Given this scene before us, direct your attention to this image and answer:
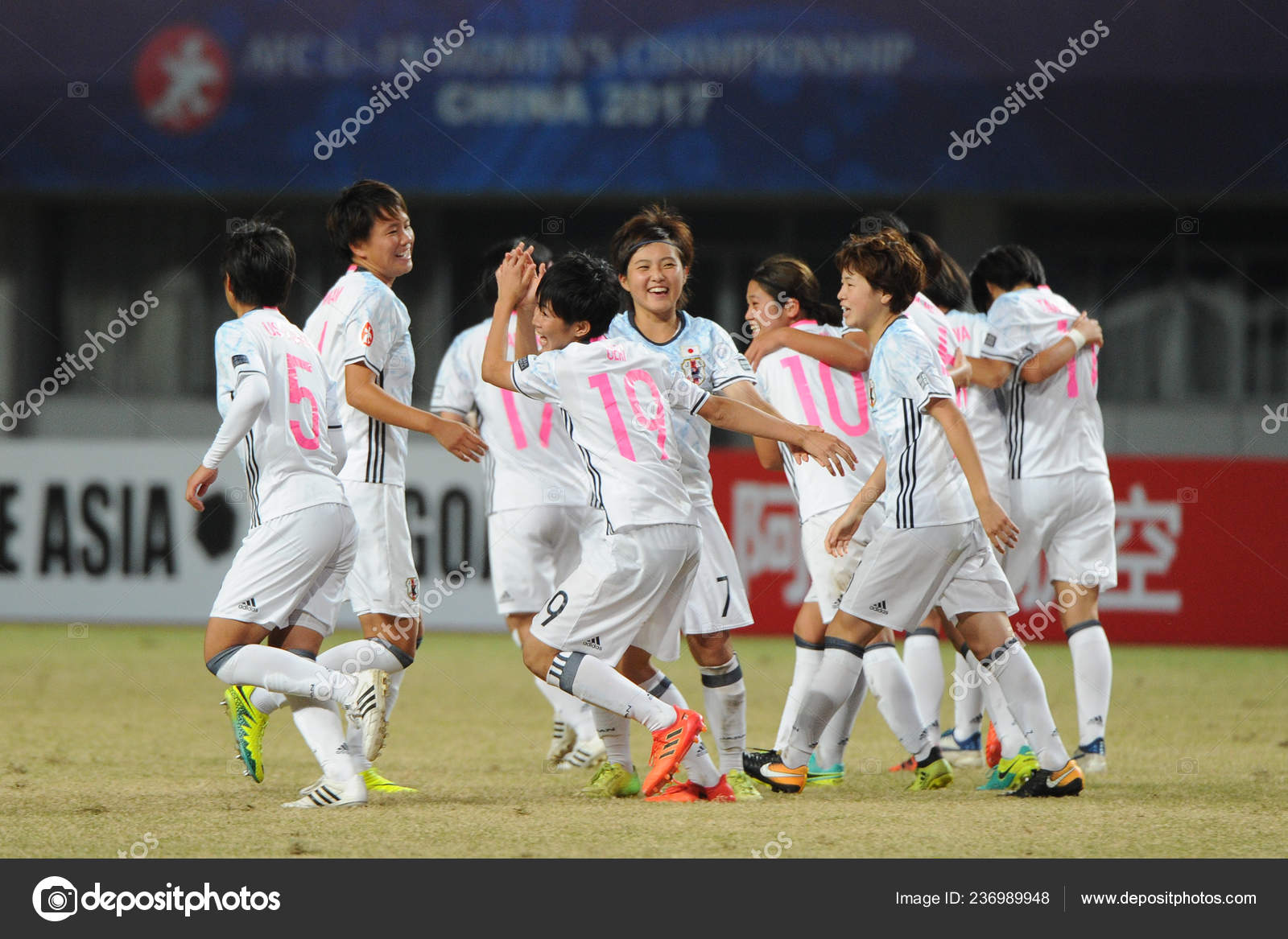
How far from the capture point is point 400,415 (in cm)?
554

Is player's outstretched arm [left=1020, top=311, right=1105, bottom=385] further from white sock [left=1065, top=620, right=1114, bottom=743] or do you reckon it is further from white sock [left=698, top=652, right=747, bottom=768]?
white sock [left=698, top=652, right=747, bottom=768]

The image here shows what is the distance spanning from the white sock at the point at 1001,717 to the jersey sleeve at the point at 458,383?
2.41m

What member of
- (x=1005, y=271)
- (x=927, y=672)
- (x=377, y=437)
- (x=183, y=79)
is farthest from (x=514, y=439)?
(x=183, y=79)

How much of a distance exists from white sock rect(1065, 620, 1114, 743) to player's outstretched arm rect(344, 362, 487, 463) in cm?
278

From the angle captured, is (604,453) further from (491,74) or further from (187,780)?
(491,74)

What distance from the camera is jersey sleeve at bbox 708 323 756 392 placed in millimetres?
5797

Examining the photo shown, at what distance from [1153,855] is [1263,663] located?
7.53 metres

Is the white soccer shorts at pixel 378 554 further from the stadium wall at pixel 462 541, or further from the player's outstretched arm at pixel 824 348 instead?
the stadium wall at pixel 462 541

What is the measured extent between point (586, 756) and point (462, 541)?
5.87m

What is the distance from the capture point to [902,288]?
5562 mm

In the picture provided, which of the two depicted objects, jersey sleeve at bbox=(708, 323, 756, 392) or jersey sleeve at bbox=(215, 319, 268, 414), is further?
jersey sleeve at bbox=(708, 323, 756, 392)

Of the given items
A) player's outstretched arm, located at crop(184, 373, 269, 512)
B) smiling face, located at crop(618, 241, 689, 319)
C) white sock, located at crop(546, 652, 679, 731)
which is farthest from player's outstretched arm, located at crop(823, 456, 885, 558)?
player's outstretched arm, located at crop(184, 373, 269, 512)

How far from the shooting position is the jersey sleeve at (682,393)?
209 inches

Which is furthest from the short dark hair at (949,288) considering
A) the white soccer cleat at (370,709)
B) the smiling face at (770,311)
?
the white soccer cleat at (370,709)
